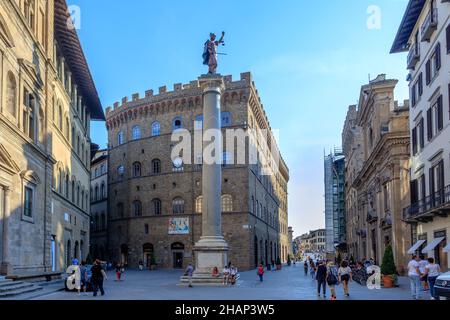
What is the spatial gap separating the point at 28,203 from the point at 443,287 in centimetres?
1999

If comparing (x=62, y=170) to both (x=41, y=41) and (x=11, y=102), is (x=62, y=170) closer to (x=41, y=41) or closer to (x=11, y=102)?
(x=41, y=41)

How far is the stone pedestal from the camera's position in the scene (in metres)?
30.9

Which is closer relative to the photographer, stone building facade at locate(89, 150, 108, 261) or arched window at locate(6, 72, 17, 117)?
arched window at locate(6, 72, 17, 117)

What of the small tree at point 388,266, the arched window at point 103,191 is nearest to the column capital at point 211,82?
the small tree at point 388,266

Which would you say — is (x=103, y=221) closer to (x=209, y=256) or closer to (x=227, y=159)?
(x=227, y=159)

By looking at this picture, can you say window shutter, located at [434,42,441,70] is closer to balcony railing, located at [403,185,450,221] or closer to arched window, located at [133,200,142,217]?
balcony railing, located at [403,185,450,221]

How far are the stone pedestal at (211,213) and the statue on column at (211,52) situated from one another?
1.06 metres

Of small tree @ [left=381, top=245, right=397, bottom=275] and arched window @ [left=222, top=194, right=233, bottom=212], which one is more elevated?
arched window @ [left=222, top=194, right=233, bottom=212]

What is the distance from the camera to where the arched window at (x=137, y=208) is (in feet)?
210

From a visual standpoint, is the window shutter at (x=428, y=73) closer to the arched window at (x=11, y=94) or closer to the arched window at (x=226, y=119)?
the arched window at (x=11, y=94)

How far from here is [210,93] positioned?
1309 inches

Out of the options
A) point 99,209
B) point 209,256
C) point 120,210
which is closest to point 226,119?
point 120,210

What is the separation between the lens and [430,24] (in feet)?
99.0

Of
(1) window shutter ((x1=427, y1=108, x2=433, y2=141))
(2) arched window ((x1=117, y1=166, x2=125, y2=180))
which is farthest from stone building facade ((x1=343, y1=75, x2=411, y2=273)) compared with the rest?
(2) arched window ((x1=117, y1=166, x2=125, y2=180))
